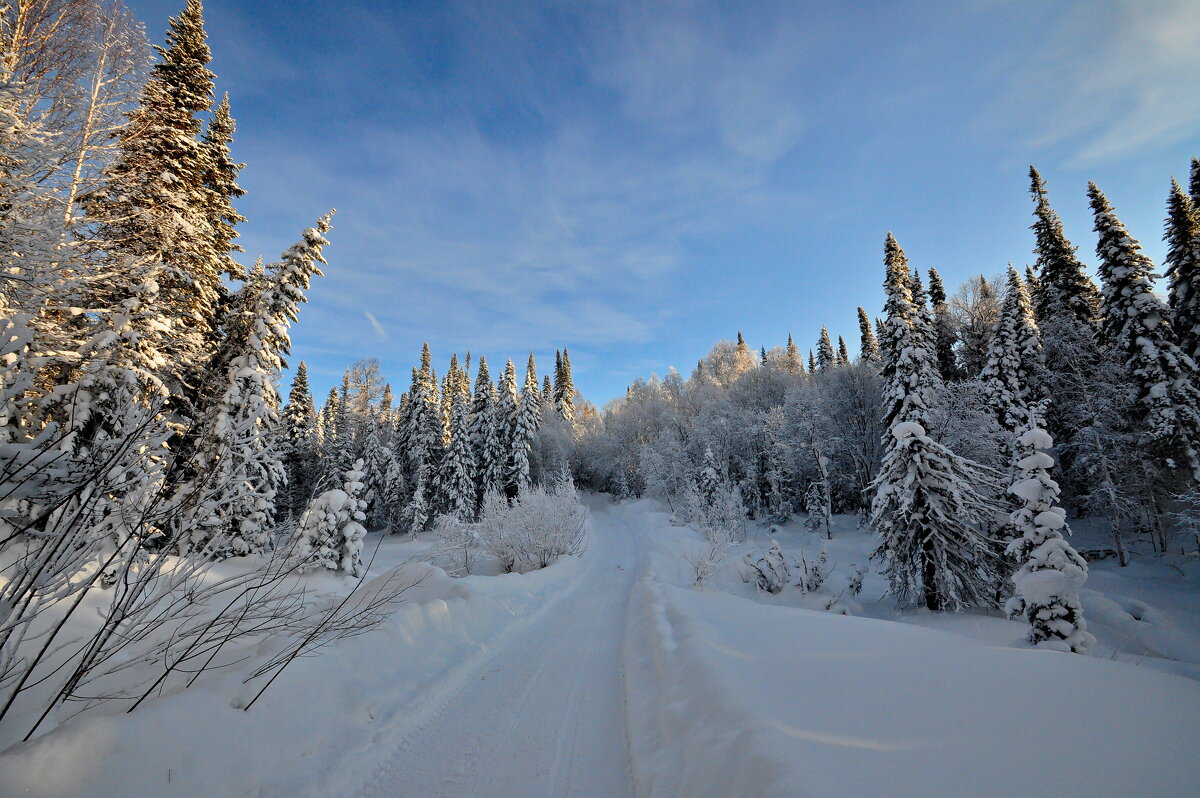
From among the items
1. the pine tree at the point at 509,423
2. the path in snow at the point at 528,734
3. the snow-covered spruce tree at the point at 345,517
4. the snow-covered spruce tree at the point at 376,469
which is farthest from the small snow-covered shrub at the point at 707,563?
the snow-covered spruce tree at the point at 376,469

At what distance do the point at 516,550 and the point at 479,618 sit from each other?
9.13 meters

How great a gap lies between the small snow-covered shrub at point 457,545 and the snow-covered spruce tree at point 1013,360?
2610 cm

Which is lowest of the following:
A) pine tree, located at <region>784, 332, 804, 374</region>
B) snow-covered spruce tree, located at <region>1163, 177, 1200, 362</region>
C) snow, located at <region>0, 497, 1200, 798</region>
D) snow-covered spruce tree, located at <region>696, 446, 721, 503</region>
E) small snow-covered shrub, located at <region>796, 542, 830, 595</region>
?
small snow-covered shrub, located at <region>796, 542, 830, 595</region>

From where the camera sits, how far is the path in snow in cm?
391

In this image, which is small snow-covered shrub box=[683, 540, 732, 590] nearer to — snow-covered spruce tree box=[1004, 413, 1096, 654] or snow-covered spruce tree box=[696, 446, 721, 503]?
snow-covered spruce tree box=[1004, 413, 1096, 654]

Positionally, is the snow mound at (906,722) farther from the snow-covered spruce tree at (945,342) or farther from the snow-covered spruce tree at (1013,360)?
the snow-covered spruce tree at (945,342)

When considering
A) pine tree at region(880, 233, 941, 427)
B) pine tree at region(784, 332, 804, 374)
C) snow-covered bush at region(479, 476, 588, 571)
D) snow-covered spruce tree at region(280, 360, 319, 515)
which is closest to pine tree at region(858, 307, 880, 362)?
pine tree at region(784, 332, 804, 374)

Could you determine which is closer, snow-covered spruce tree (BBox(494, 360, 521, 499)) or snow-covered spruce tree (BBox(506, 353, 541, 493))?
snow-covered spruce tree (BBox(506, 353, 541, 493))

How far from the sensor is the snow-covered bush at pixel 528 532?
17156 millimetres

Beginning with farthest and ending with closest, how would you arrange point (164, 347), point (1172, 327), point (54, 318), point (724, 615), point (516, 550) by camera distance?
point (1172, 327) < point (516, 550) < point (164, 347) < point (54, 318) < point (724, 615)

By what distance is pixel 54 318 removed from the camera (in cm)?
988

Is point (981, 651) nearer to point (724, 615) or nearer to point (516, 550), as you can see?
point (724, 615)

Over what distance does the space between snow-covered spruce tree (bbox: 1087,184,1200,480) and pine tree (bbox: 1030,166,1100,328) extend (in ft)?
16.1

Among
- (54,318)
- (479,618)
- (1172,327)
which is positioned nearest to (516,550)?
(479,618)
